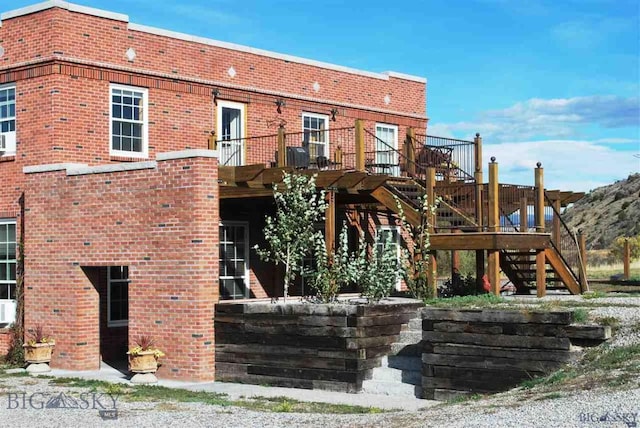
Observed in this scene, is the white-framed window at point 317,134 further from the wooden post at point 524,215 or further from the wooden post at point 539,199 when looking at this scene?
the wooden post at point 524,215

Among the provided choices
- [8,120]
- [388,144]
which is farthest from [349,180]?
[8,120]

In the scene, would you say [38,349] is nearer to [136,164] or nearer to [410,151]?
[136,164]

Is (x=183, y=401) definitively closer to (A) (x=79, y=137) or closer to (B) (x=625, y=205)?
(A) (x=79, y=137)

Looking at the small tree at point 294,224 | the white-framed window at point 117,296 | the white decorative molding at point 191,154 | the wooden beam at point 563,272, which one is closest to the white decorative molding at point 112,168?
the white decorative molding at point 191,154

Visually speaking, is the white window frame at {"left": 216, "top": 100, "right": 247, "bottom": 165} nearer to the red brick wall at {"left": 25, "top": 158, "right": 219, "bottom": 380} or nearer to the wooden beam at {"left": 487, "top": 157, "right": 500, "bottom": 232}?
the red brick wall at {"left": 25, "top": 158, "right": 219, "bottom": 380}

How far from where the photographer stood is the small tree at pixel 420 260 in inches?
765

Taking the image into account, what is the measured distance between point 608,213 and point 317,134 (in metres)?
68.3

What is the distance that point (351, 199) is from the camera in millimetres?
23281

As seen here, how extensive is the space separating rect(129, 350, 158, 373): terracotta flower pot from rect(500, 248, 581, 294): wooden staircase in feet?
28.4

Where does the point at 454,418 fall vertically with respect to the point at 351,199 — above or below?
below

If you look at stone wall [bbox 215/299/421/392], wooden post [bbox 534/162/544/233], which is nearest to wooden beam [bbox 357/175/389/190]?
wooden post [bbox 534/162/544/233]

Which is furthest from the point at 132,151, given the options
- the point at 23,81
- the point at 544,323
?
the point at 544,323

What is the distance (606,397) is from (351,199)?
12.7 metres

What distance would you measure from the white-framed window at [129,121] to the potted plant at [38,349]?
176 inches
